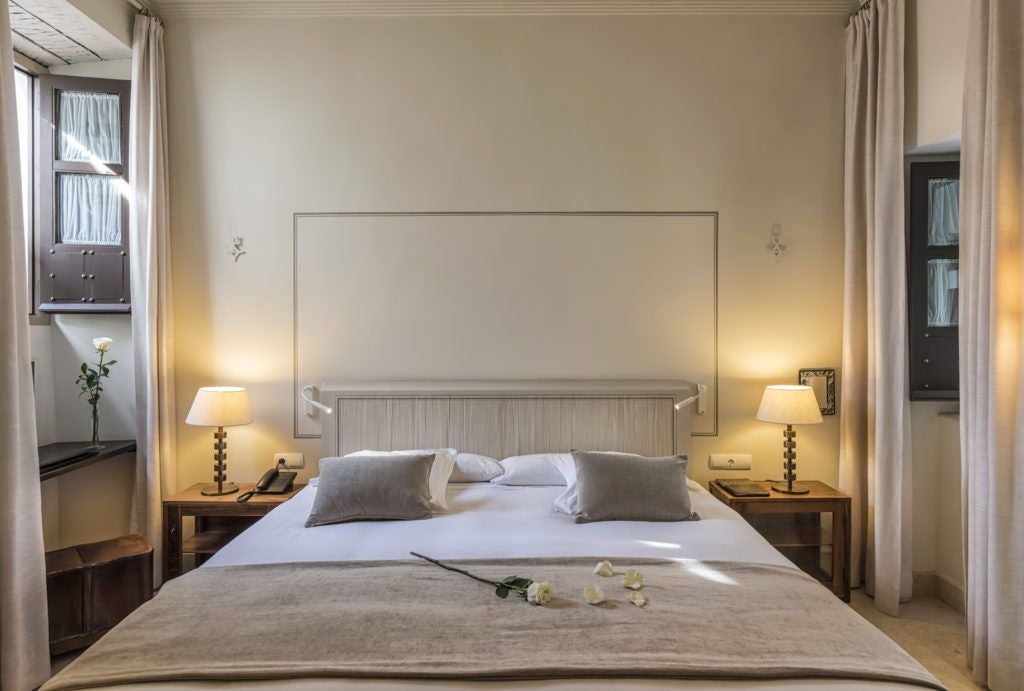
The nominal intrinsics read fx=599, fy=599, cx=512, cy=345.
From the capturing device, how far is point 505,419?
306cm

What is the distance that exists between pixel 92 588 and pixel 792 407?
10.3 feet

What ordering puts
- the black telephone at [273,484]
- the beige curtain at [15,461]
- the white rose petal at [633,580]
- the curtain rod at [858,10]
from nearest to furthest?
the white rose petal at [633,580], the beige curtain at [15,461], the black telephone at [273,484], the curtain rod at [858,10]

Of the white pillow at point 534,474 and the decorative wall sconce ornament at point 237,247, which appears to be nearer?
the white pillow at point 534,474

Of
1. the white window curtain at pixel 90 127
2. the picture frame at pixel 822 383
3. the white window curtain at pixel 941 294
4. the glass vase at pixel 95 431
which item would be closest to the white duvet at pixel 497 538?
the picture frame at pixel 822 383

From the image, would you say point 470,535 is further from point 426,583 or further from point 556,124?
point 556,124

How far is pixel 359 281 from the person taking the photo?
316 centimetres

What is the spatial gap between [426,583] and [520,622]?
0.37 metres

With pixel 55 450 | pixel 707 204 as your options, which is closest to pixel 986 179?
pixel 707 204

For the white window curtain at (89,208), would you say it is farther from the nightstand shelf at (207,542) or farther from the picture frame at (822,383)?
the picture frame at (822,383)

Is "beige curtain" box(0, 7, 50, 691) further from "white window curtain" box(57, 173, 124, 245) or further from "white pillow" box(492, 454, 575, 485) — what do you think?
"white pillow" box(492, 454, 575, 485)

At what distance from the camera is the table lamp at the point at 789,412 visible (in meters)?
2.85

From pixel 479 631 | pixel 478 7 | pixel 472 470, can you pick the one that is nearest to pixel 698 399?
pixel 472 470

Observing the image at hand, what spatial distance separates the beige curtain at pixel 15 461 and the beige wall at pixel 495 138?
3.45 feet

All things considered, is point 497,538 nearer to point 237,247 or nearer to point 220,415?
point 220,415
